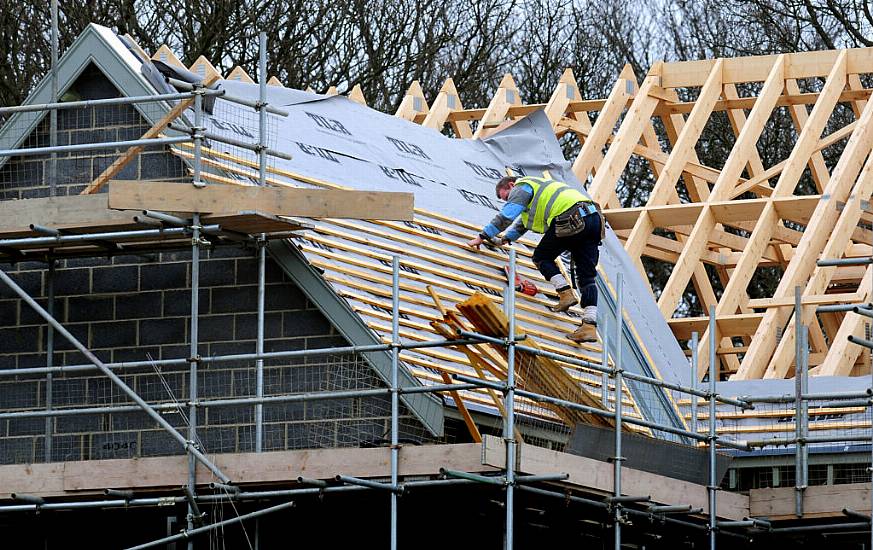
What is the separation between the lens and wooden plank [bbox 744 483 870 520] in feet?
53.0

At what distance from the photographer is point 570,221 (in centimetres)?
1692

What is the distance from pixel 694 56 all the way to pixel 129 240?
910 inches

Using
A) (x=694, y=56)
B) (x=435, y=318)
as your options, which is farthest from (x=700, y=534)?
(x=694, y=56)

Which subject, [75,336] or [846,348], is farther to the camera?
[846,348]

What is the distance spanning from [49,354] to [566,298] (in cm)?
412

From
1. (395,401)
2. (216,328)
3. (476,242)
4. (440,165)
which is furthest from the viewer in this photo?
(440,165)

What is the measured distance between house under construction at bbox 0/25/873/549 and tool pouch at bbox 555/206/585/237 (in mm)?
808

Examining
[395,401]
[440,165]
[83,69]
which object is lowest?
[395,401]

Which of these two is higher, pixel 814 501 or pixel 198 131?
pixel 198 131

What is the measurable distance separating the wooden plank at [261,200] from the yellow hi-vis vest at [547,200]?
6.99 feet

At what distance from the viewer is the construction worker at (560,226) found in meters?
17.0

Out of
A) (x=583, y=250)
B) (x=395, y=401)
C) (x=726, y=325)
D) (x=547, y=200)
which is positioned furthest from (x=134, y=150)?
(x=726, y=325)

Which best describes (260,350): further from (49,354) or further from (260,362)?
(49,354)

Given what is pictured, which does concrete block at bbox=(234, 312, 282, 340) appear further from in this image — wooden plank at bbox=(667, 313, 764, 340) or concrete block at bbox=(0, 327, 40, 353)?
wooden plank at bbox=(667, 313, 764, 340)
